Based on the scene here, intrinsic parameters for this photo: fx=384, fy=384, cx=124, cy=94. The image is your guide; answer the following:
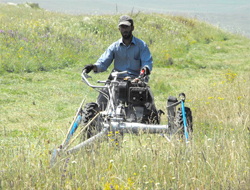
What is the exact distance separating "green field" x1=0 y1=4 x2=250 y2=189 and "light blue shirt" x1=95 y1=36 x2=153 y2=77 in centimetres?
115

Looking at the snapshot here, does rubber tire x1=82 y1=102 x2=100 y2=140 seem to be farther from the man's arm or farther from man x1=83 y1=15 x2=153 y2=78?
the man's arm

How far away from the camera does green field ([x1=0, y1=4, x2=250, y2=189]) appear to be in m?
3.35

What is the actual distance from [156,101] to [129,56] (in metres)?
3.13

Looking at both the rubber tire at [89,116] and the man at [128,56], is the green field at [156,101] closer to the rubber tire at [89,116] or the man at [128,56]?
the rubber tire at [89,116]

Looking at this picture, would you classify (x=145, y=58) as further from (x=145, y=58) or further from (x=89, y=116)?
(x=89, y=116)

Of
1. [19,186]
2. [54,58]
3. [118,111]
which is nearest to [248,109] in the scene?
[118,111]

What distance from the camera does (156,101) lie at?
8.99 m

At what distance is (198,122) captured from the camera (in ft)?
21.8

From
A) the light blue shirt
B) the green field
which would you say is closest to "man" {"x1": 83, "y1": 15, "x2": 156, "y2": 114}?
the light blue shirt

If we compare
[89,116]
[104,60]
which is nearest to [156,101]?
[104,60]

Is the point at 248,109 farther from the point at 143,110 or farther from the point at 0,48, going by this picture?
the point at 0,48

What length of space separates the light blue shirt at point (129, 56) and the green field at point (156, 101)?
1.15 metres

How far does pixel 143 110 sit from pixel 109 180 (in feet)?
7.48

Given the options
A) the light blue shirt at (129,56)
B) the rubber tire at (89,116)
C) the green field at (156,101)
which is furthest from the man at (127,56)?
the green field at (156,101)
